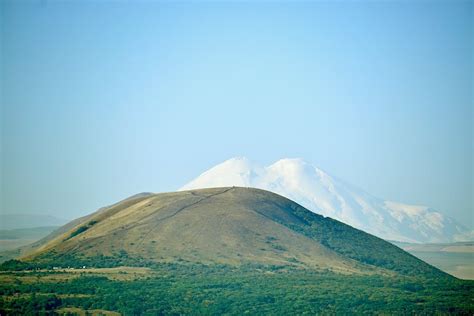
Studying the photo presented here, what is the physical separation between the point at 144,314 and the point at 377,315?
175ft

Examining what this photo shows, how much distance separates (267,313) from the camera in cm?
17738

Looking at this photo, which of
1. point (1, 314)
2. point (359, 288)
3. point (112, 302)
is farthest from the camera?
point (359, 288)

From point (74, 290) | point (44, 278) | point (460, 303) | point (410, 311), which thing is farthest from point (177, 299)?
point (460, 303)

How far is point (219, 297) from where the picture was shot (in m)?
186

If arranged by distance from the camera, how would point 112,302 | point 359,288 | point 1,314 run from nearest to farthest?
1. point 1,314
2. point 112,302
3. point 359,288

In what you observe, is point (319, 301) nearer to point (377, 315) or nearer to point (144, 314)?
point (377, 315)

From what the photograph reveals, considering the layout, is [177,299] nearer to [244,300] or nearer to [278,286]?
[244,300]

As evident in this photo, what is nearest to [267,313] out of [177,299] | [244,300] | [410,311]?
[244,300]

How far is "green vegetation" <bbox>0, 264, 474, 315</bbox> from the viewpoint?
175500 mm

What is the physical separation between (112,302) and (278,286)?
44269 millimetres

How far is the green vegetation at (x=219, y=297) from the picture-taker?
576 feet

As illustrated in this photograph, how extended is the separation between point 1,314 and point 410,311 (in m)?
92.7

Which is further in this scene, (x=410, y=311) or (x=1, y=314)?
(x=410, y=311)

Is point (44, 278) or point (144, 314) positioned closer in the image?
point (144, 314)
